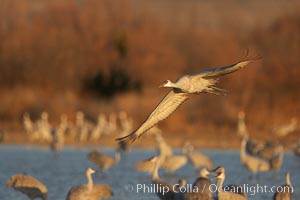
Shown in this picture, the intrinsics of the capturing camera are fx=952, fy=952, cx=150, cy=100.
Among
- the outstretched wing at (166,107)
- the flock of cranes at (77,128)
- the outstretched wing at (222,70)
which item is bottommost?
the outstretched wing at (166,107)

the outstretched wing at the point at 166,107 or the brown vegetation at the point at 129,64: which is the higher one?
the brown vegetation at the point at 129,64

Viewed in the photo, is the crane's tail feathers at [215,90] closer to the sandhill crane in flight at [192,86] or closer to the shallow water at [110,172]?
the sandhill crane in flight at [192,86]

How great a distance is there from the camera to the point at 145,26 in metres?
34.9

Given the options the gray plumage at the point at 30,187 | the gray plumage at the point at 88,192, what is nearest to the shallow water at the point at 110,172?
the gray plumage at the point at 30,187

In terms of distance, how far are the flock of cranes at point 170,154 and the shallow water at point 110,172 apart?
0.29 metres

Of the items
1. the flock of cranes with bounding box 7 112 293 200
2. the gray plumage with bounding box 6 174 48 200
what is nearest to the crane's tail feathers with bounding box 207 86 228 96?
the flock of cranes with bounding box 7 112 293 200

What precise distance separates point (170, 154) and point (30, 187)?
663 cm

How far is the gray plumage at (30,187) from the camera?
44.1 feet

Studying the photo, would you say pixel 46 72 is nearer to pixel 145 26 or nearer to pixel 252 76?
pixel 145 26

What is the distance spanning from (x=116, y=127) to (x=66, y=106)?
1.90 meters

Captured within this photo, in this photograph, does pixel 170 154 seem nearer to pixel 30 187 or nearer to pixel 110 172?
pixel 110 172

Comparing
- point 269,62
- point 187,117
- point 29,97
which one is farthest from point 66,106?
point 269,62

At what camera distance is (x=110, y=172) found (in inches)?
739

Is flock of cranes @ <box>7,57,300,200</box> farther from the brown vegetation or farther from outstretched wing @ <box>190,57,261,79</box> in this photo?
the brown vegetation
